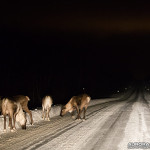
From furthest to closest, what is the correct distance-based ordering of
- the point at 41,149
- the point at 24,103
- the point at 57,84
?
the point at 57,84, the point at 24,103, the point at 41,149

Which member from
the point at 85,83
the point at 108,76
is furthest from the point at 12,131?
the point at 108,76

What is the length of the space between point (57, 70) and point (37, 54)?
888 centimetres

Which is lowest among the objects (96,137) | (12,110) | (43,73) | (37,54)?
(96,137)

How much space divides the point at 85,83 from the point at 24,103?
7261 cm

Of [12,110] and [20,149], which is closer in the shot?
[20,149]

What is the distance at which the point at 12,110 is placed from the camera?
1143 centimetres

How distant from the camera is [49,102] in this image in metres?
15.7

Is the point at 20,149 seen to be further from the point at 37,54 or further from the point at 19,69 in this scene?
the point at 37,54

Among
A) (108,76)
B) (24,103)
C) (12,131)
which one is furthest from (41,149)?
(108,76)

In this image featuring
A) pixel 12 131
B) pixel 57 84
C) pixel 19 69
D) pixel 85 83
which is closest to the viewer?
pixel 12 131

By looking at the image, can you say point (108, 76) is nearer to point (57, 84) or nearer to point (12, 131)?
point (57, 84)

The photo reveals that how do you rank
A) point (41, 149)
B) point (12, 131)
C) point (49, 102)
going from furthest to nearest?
point (49, 102)
point (12, 131)
point (41, 149)

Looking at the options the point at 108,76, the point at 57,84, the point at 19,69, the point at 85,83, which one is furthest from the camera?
the point at 108,76

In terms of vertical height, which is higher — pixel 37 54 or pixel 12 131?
pixel 37 54
